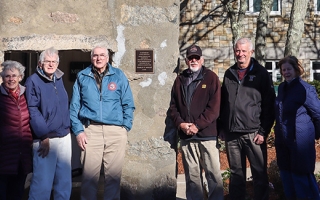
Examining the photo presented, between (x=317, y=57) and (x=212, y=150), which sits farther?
(x=317, y=57)

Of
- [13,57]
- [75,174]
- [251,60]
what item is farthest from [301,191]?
[13,57]

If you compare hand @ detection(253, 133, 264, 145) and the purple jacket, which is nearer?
the purple jacket

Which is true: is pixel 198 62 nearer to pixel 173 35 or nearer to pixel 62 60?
pixel 173 35

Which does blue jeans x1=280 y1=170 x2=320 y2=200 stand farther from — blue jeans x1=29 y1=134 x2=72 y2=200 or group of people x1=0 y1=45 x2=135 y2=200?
blue jeans x1=29 y1=134 x2=72 y2=200

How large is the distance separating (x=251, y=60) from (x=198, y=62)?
1.93 feet

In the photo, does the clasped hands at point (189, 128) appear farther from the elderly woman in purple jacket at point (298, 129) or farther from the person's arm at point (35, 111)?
the person's arm at point (35, 111)

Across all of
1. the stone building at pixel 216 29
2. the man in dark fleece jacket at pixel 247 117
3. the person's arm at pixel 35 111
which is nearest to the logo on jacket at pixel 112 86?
the person's arm at pixel 35 111

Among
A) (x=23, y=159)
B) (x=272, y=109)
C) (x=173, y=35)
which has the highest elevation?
(x=173, y=35)

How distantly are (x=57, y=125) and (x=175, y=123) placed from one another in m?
1.31

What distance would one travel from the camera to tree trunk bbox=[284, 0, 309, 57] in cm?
889

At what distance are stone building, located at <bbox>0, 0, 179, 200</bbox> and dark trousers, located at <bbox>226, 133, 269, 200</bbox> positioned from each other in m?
0.79

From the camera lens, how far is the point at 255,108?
510 cm

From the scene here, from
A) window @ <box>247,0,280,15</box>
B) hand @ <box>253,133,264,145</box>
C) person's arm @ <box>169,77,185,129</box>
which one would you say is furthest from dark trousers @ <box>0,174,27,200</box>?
window @ <box>247,0,280,15</box>

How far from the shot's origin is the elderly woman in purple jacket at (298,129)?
15.9ft
